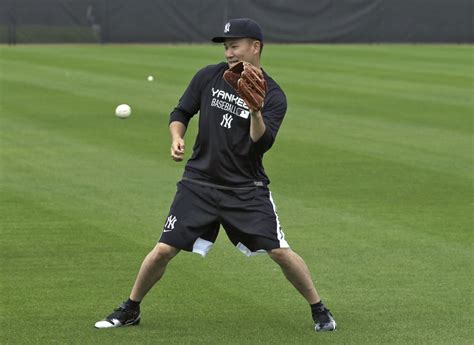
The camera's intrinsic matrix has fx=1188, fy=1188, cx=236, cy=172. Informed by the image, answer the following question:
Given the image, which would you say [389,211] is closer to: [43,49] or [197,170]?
[197,170]

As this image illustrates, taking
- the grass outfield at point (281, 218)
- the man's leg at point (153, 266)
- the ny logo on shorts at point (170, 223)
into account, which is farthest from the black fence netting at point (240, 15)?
the ny logo on shorts at point (170, 223)

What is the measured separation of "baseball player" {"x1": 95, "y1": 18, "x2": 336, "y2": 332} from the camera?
724 centimetres

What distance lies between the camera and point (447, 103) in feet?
72.8

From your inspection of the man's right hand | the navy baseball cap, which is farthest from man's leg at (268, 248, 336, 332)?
the navy baseball cap

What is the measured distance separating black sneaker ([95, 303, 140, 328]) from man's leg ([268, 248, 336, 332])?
0.99 meters

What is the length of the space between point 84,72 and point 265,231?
22319 millimetres

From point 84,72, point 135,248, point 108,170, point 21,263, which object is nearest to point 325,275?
point 135,248

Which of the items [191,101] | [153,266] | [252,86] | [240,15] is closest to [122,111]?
[191,101]

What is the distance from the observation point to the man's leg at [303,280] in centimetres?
736

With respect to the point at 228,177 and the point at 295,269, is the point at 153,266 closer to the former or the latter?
the point at 228,177

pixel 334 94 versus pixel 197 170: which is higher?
pixel 334 94

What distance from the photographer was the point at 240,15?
146 ft

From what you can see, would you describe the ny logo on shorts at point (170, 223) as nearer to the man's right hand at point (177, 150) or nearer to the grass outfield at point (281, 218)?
the man's right hand at point (177, 150)

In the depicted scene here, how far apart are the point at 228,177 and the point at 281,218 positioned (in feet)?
13.2
